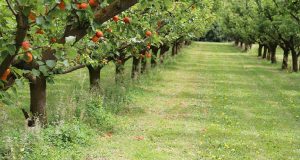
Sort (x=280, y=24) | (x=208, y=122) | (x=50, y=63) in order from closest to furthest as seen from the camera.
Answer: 1. (x=50, y=63)
2. (x=208, y=122)
3. (x=280, y=24)

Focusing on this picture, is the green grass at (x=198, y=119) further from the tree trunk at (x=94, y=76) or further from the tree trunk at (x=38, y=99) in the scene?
the tree trunk at (x=38, y=99)

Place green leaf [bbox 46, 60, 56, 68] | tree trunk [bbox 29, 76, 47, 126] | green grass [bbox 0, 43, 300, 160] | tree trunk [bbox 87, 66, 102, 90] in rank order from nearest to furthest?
green leaf [bbox 46, 60, 56, 68], green grass [bbox 0, 43, 300, 160], tree trunk [bbox 29, 76, 47, 126], tree trunk [bbox 87, 66, 102, 90]

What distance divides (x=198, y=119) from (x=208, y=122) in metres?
0.62

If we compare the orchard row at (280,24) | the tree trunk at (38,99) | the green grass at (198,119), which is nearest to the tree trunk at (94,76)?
the green grass at (198,119)

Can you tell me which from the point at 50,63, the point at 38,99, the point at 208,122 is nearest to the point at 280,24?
the point at 208,122

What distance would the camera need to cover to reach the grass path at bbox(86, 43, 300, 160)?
12.6 metres

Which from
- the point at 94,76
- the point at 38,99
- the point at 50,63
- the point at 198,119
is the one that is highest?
the point at 50,63

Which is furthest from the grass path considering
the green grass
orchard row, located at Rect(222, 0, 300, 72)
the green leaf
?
the green leaf

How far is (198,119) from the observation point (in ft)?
56.8

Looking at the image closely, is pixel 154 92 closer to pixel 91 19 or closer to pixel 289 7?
pixel 289 7

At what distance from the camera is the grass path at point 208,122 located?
1259 centimetres

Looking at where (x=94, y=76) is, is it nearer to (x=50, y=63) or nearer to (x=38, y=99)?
(x=38, y=99)

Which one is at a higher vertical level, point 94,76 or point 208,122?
point 94,76

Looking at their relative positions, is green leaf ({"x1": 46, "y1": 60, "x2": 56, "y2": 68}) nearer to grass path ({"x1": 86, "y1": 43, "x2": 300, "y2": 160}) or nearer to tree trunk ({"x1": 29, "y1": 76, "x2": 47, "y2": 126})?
grass path ({"x1": 86, "y1": 43, "x2": 300, "y2": 160})
